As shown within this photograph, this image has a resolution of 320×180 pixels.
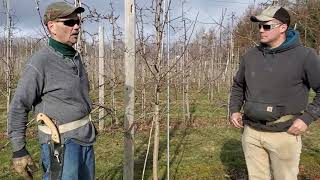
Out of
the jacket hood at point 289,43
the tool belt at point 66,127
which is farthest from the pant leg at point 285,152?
the tool belt at point 66,127

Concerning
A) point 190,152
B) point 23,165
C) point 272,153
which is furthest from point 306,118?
point 190,152

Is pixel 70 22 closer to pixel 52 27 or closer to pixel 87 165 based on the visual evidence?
pixel 52 27

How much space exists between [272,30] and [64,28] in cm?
175

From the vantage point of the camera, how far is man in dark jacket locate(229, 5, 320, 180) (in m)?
3.58

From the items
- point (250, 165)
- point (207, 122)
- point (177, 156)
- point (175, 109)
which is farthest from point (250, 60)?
point (175, 109)

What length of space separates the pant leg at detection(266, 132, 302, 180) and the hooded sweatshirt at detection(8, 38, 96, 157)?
162cm

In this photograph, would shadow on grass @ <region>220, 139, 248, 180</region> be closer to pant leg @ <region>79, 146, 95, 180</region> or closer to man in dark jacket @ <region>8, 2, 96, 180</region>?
pant leg @ <region>79, 146, 95, 180</region>

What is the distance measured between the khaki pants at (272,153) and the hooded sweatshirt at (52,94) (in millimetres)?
1553

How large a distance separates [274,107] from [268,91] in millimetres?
148

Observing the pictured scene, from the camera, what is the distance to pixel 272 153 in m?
3.78

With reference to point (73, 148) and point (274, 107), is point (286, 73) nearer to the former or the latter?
point (274, 107)

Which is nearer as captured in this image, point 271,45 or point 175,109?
point 271,45

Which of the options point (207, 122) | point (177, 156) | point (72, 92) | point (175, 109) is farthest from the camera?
point (175, 109)

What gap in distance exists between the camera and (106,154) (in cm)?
777
